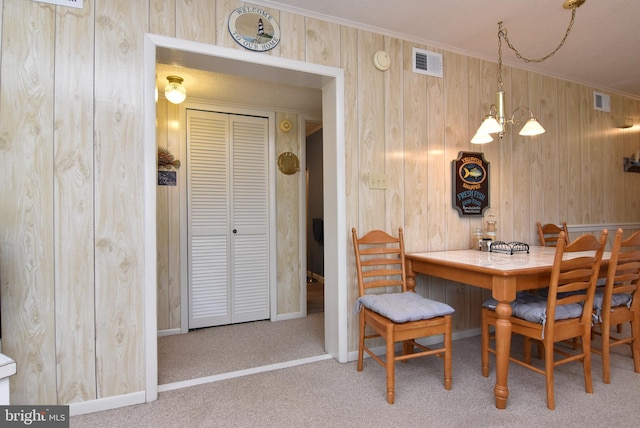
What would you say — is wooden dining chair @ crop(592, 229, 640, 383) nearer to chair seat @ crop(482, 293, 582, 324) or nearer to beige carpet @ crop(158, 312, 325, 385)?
chair seat @ crop(482, 293, 582, 324)

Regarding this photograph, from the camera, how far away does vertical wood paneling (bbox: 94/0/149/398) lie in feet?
6.11

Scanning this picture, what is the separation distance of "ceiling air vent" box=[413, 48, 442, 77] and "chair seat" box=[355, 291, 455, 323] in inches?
70.1

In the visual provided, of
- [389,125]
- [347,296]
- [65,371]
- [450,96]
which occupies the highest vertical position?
[450,96]

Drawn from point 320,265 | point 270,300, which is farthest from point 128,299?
point 320,265

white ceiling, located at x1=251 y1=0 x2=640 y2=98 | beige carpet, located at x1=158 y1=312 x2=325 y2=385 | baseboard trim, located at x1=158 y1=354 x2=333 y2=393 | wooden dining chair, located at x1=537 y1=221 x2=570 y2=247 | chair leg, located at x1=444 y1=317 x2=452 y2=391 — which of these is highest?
white ceiling, located at x1=251 y1=0 x2=640 y2=98

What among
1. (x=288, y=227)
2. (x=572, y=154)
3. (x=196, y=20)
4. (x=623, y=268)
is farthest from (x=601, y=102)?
(x=196, y=20)

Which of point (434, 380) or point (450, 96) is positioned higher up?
point (450, 96)

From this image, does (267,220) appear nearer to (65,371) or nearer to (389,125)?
(389,125)

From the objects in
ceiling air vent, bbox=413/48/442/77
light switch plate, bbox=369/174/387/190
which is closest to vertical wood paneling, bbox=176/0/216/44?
light switch plate, bbox=369/174/387/190

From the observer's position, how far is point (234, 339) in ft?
9.73

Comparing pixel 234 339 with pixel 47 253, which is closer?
pixel 47 253

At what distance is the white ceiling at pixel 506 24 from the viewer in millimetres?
2240

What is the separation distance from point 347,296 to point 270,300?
136cm

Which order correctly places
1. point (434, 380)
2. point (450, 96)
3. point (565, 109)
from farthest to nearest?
point (565, 109)
point (450, 96)
point (434, 380)
